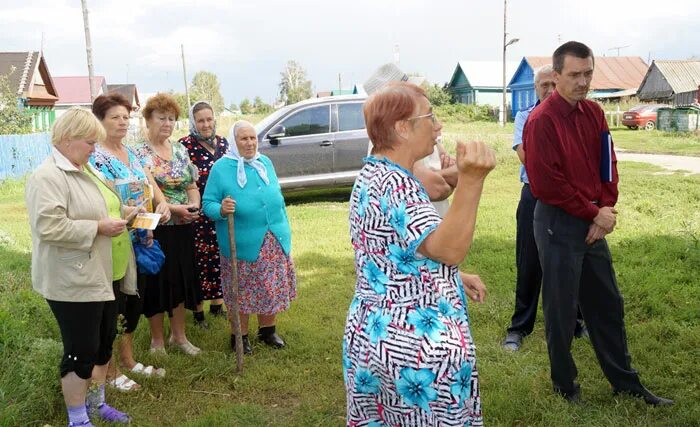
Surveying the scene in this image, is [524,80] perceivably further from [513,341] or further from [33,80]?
[513,341]

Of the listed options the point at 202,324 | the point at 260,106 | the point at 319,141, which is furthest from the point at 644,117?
the point at 260,106

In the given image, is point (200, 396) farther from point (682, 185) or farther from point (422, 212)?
point (682, 185)

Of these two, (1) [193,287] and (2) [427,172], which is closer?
(2) [427,172]

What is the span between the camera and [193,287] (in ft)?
15.8

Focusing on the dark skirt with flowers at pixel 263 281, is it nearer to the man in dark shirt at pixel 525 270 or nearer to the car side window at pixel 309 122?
the man in dark shirt at pixel 525 270

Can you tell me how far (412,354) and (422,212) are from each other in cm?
45

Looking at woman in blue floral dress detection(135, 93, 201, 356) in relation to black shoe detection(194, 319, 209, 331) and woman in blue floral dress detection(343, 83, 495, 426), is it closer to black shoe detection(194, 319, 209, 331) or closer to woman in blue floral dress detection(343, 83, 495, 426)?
black shoe detection(194, 319, 209, 331)

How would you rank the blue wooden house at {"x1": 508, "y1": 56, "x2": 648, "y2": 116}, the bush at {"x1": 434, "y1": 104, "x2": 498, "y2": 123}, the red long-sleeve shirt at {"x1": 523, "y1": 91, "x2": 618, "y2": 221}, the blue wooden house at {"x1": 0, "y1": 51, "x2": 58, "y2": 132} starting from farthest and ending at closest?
the blue wooden house at {"x1": 508, "y1": 56, "x2": 648, "y2": 116}
the bush at {"x1": 434, "y1": 104, "x2": 498, "y2": 123}
the blue wooden house at {"x1": 0, "y1": 51, "x2": 58, "y2": 132}
the red long-sleeve shirt at {"x1": 523, "y1": 91, "x2": 618, "y2": 221}

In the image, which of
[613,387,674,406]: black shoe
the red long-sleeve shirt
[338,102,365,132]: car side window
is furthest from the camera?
[338,102,365,132]: car side window

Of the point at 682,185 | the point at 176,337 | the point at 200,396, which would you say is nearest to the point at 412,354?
the point at 200,396

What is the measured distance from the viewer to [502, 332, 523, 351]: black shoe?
4340 mm

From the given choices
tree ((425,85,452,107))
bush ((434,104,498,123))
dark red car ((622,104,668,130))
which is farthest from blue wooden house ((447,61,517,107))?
dark red car ((622,104,668,130))

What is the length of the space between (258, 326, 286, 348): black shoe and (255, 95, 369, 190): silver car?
6.01m

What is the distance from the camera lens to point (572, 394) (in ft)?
11.5
